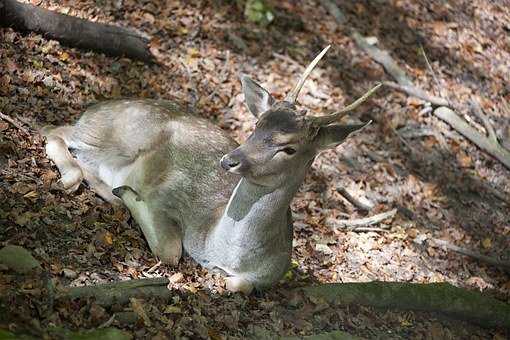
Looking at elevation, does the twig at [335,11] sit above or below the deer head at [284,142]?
below

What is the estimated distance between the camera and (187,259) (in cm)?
696

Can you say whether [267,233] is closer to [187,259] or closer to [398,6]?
[187,259]

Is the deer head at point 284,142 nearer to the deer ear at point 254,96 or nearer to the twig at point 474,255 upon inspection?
the deer ear at point 254,96

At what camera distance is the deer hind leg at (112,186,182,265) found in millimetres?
6742

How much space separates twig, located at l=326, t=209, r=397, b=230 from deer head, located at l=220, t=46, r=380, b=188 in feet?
7.49

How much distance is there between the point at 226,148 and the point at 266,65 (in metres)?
3.27

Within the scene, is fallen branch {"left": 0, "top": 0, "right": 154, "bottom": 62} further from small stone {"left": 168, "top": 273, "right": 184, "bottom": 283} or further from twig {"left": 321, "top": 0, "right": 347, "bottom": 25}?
twig {"left": 321, "top": 0, "right": 347, "bottom": 25}

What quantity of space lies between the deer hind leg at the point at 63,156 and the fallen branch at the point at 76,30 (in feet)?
4.59

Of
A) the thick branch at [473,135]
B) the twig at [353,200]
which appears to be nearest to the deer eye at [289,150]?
the twig at [353,200]

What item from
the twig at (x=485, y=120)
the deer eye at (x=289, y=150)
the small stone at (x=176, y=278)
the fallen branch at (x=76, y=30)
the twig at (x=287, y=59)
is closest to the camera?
the deer eye at (x=289, y=150)

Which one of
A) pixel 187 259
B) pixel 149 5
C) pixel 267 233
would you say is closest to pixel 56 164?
pixel 187 259

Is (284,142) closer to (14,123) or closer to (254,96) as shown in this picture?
(254,96)

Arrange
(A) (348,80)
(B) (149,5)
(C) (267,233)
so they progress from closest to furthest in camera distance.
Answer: (C) (267,233) → (B) (149,5) → (A) (348,80)

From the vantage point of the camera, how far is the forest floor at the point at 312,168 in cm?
615
